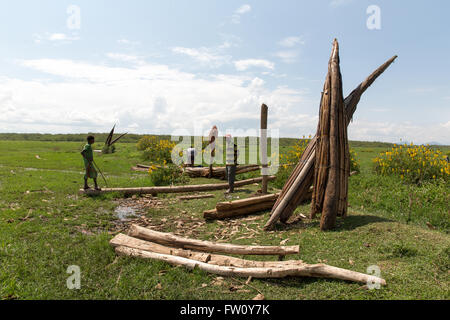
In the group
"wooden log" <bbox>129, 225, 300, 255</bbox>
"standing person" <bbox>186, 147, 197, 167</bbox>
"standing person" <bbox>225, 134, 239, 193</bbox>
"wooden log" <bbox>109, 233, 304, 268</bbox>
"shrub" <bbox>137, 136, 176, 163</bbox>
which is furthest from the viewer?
"shrub" <bbox>137, 136, 176, 163</bbox>

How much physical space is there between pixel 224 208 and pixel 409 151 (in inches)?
337

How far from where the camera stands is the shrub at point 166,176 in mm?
13023

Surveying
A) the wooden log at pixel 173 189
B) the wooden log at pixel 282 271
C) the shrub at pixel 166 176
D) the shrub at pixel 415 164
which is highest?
the shrub at pixel 415 164

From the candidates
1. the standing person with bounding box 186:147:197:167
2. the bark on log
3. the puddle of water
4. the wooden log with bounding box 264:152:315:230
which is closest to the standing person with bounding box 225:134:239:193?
the puddle of water

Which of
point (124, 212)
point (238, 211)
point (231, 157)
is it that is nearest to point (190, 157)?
point (231, 157)

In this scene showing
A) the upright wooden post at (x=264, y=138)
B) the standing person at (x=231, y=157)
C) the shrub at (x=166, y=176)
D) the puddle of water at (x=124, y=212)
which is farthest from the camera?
the shrub at (x=166, y=176)

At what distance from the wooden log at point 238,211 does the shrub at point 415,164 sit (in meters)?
6.04

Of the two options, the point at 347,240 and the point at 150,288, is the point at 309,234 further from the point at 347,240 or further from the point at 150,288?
the point at 150,288

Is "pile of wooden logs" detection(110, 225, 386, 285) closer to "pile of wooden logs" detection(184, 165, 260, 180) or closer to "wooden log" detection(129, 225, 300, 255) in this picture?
"wooden log" detection(129, 225, 300, 255)

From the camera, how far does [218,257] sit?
502cm

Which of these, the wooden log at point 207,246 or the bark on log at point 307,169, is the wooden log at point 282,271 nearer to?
the wooden log at point 207,246

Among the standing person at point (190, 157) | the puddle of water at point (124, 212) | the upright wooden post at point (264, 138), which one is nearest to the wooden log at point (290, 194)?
the upright wooden post at point (264, 138)

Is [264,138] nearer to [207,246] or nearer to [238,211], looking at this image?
[238,211]

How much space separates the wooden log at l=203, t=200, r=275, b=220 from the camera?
27.1 feet
